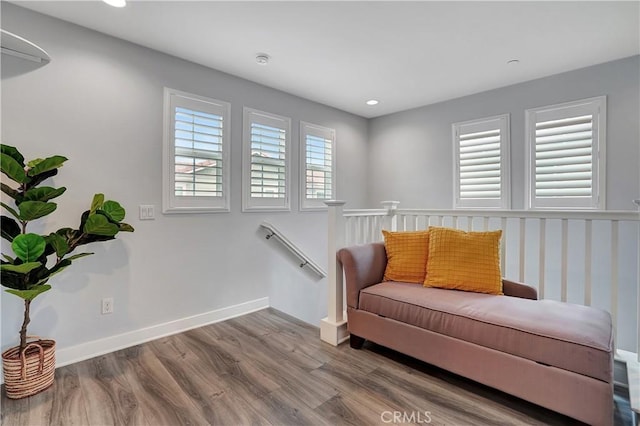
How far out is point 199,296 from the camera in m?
2.88

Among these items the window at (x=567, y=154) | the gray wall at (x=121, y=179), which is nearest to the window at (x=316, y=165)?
the gray wall at (x=121, y=179)

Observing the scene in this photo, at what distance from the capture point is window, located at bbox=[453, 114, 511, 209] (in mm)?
3455

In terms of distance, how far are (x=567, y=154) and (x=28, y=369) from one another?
4524 millimetres

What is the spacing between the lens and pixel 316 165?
3.96 meters

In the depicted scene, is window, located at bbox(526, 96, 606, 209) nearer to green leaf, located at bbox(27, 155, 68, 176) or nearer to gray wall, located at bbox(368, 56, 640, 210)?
gray wall, located at bbox(368, 56, 640, 210)

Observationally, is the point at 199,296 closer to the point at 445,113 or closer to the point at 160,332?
the point at 160,332

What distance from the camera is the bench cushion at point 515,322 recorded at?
149cm

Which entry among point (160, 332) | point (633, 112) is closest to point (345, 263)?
point (160, 332)

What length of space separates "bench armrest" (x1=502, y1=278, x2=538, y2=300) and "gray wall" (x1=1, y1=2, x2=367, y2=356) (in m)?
2.20

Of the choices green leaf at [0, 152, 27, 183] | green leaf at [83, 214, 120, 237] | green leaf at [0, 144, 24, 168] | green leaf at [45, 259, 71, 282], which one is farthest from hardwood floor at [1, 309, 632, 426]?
green leaf at [0, 144, 24, 168]

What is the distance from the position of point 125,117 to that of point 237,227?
1.32m

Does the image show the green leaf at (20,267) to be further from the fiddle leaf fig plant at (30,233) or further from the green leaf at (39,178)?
the green leaf at (39,178)

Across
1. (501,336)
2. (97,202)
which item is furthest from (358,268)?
(97,202)

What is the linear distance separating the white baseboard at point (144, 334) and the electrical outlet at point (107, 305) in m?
0.20
